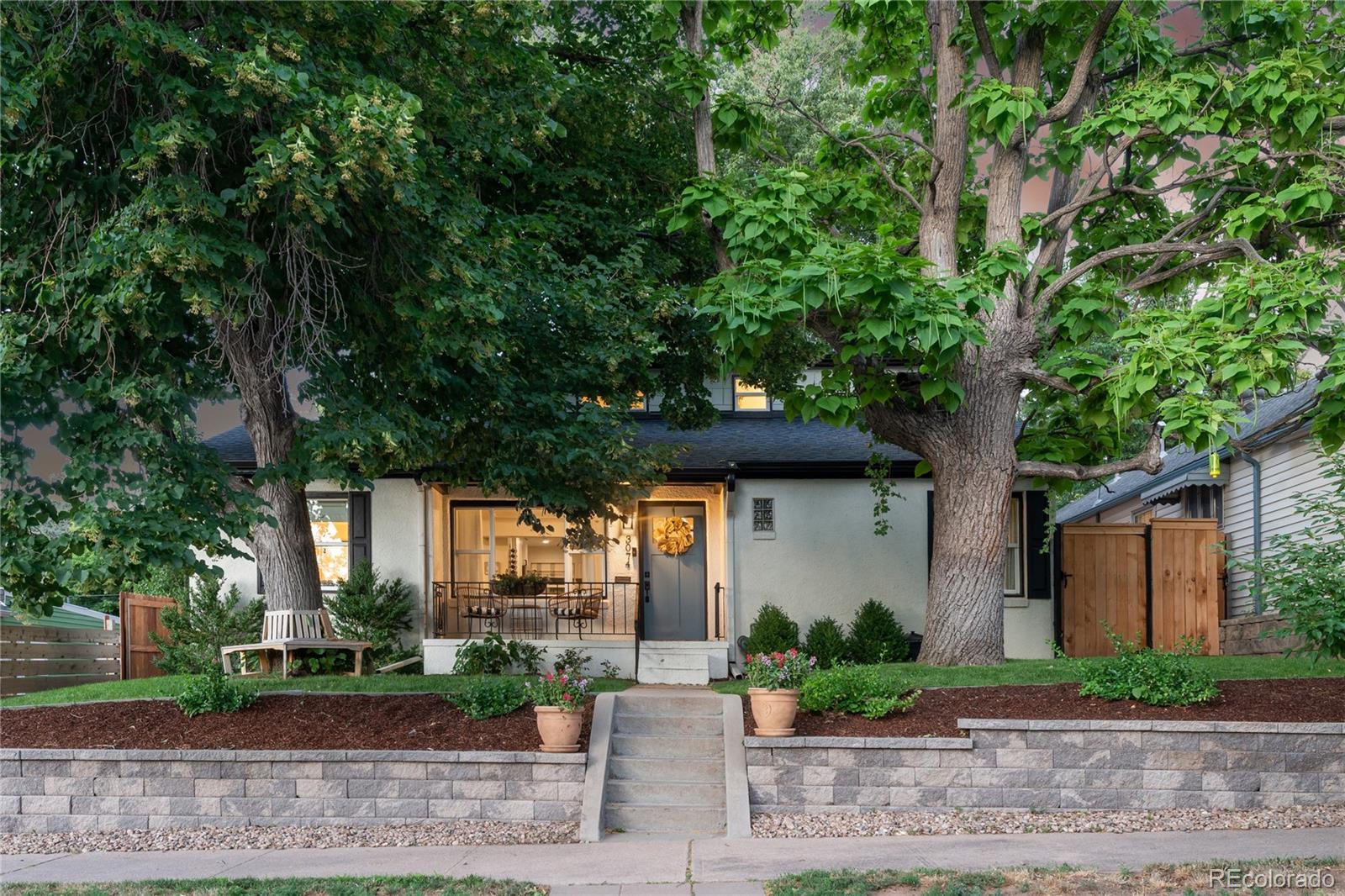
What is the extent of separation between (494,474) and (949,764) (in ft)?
17.3

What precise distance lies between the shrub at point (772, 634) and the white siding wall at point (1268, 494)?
6.02 m

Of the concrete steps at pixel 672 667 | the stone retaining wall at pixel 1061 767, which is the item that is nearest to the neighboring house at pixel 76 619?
the concrete steps at pixel 672 667

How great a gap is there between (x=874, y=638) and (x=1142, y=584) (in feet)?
14.0

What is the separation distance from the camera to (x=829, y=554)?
56.8 ft

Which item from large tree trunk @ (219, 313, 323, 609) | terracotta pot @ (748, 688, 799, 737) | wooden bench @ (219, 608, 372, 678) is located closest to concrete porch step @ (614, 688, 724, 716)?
terracotta pot @ (748, 688, 799, 737)

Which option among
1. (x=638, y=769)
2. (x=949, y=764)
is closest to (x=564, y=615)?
(x=638, y=769)

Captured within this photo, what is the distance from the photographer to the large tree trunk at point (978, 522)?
12438 millimetres

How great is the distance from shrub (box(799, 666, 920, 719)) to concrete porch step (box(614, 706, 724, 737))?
1.02m

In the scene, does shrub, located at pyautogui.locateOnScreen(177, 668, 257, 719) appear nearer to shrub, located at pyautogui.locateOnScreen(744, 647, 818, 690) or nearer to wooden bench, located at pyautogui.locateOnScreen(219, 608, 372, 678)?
wooden bench, located at pyautogui.locateOnScreen(219, 608, 372, 678)

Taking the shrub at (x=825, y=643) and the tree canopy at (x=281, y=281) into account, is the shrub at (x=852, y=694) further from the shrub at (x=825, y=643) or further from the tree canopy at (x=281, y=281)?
the shrub at (x=825, y=643)

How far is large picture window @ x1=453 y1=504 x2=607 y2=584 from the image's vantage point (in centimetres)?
1823

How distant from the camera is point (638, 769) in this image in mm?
10344

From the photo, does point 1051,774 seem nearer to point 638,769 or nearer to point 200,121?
point 638,769

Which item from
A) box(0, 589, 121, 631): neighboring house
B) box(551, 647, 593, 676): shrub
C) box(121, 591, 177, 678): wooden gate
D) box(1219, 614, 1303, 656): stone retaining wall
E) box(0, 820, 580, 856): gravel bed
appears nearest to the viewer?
box(0, 820, 580, 856): gravel bed
